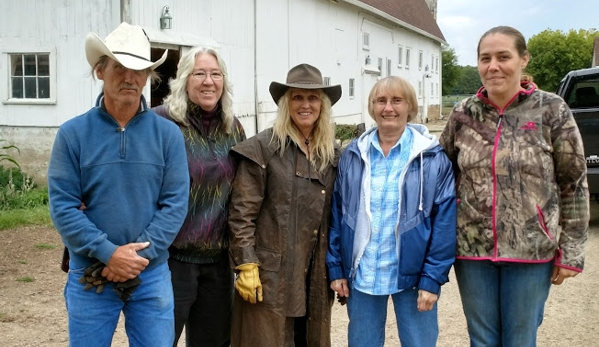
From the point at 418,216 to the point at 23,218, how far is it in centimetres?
670

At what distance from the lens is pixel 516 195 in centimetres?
298

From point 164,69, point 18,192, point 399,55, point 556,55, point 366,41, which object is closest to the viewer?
point 18,192

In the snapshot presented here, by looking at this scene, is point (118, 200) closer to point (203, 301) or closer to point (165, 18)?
point (203, 301)

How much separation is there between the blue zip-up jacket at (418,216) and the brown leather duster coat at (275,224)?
20 cm

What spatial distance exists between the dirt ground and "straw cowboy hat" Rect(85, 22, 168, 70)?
97.6 inches

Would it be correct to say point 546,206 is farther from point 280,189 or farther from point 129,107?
point 129,107

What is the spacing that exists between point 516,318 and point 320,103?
1.51 meters

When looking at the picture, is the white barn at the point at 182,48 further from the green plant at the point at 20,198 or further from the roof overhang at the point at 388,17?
the green plant at the point at 20,198

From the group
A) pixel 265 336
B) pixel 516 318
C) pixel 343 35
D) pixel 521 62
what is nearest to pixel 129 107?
pixel 265 336

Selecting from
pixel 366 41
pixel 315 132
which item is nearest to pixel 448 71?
pixel 366 41

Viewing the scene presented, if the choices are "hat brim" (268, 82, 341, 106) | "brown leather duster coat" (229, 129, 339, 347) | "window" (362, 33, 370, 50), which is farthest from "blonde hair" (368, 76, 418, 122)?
"window" (362, 33, 370, 50)

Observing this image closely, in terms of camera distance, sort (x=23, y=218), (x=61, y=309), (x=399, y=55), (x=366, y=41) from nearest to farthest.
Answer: (x=61, y=309) < (x=23, y=218) < (x=366, y=41) < (x=399, y=55)

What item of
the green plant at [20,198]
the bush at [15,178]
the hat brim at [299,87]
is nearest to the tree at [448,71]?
the bush at [15,178]

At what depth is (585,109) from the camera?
812cm
